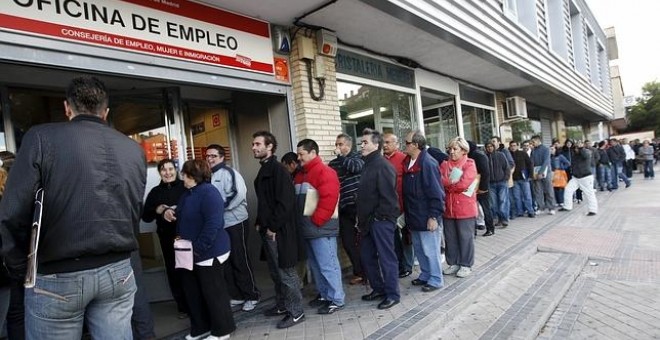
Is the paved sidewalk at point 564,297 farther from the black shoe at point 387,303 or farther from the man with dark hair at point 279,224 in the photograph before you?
the man with dark hair at point 279,224

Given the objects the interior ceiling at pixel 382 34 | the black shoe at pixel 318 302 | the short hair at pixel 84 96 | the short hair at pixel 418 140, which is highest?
the interior ceiling at pixel 382 34

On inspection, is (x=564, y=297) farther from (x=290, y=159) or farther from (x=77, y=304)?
(x=77, y=304)

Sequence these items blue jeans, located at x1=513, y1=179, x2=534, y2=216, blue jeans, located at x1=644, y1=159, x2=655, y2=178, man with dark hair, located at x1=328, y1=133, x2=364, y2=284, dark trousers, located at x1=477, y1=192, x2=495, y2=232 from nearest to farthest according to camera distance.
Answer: man with dark hair, located at x1=328, y1=133, x2=364, y2=284
dark trousers, located at x1=477, y1=192, x2=495, y2=232
blue jeans, located at x1=513, y1=179, x2=534, y2=216
blue jeans, located at x1=644, y1=159, x2=655, y2=178

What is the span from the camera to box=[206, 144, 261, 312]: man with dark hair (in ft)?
14.3

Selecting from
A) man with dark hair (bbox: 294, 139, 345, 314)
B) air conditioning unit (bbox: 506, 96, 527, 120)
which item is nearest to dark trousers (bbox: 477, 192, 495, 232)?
man with dark hair (bbox: 294, 139, 345, 314)

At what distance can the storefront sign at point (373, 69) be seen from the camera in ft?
19.9

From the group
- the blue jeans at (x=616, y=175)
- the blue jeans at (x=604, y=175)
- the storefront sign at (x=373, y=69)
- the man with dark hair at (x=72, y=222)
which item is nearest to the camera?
the man with dark hair at (x=72, y=222)

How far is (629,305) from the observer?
13.3ft

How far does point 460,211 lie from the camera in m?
4.84

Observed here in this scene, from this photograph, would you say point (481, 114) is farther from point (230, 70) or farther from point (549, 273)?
point (230, 70)

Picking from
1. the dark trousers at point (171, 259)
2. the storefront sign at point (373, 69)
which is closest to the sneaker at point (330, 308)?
the dark trousers at point (171, 259)

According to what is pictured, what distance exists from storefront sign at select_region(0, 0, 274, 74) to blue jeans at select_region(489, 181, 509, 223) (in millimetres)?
5449

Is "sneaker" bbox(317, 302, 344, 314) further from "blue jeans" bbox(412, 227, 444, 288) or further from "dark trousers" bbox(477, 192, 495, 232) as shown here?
"dark trousers" bbox(477, 192, 495, 232)

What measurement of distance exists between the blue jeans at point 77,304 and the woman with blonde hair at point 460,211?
12.6ft
